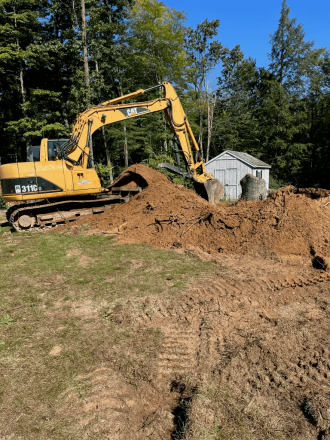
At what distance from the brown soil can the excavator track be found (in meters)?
3.64

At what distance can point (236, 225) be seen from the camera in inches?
324

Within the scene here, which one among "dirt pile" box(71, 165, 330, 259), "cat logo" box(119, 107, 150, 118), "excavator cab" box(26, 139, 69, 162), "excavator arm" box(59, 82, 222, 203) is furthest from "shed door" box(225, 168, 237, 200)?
"excavator cab" box(26, 139, 69, 162)

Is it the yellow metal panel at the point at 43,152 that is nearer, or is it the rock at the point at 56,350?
the rock at the point at 56,350

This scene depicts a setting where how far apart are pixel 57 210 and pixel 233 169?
532 inches

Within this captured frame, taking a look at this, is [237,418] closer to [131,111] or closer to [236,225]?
[236,225]

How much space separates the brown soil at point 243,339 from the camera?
2748 mm

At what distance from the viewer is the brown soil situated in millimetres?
2748

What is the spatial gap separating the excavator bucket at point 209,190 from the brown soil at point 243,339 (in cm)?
355

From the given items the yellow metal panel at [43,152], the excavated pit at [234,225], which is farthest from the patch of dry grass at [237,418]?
the yellow metal panel at [43,152]

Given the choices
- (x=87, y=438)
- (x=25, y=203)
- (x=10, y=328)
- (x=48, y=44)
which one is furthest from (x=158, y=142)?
(x=87, y=438)

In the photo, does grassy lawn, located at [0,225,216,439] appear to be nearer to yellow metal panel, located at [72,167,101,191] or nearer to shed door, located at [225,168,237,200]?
yellow metal panel, located at [72,167,101,191]

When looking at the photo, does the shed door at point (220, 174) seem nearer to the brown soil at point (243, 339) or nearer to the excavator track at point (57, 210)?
the excavator track at point (57, 210)

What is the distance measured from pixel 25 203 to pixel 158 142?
16.5 meters

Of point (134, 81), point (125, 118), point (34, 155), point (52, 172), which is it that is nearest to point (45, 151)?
point (34, 155)
